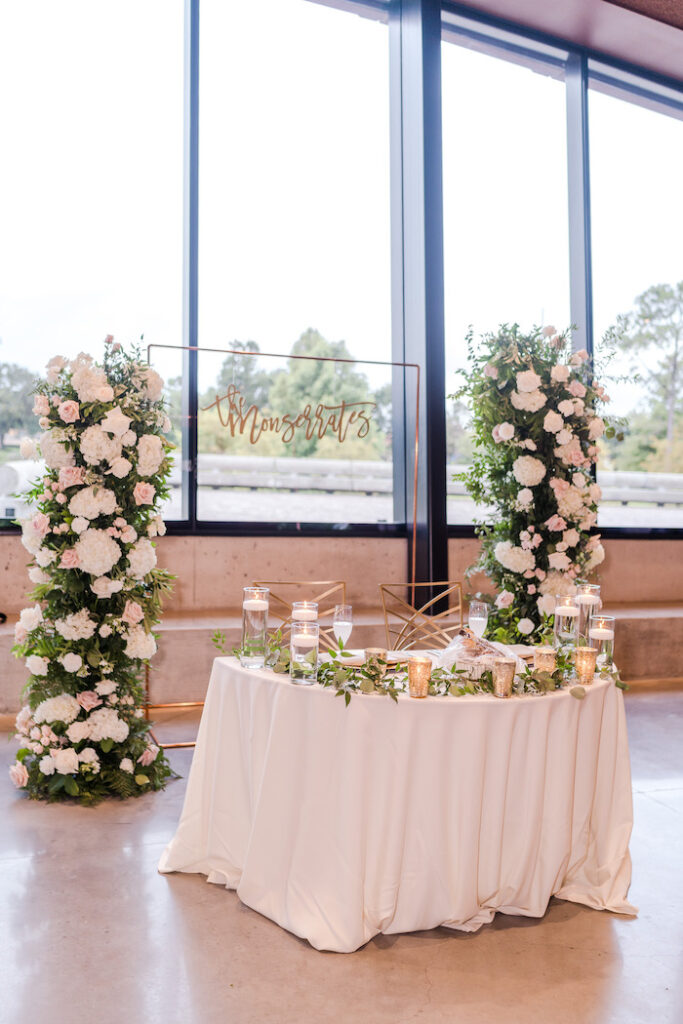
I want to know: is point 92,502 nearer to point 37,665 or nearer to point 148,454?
point 148,454

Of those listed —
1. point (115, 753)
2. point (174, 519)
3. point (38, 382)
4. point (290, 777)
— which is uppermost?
point (38, 382)

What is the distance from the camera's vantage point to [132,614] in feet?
12.5

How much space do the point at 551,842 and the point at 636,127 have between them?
23.8ft

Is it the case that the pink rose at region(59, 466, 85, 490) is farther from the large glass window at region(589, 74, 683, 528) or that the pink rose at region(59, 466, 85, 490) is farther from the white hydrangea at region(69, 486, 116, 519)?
the large glass window at region(589, 74, 683, 528)

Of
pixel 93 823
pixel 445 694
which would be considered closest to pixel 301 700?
pixel 445 694

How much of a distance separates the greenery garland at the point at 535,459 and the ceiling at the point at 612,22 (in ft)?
10.8

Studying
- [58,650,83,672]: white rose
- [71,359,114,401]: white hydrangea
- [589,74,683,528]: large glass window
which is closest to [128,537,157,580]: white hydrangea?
[58,650,83,672]: white rose

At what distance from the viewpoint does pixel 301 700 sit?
2609mm

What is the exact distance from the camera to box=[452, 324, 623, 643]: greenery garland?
207 inches

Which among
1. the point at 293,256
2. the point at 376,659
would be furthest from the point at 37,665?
the point at 293,256

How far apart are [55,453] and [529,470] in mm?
2855

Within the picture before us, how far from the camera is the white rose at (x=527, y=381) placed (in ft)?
16.9

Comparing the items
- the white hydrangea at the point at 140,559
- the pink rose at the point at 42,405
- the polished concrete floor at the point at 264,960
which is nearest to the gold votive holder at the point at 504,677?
the polished concrete floor at the point at 264,960

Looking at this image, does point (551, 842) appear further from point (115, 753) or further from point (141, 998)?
point (115, 753)
